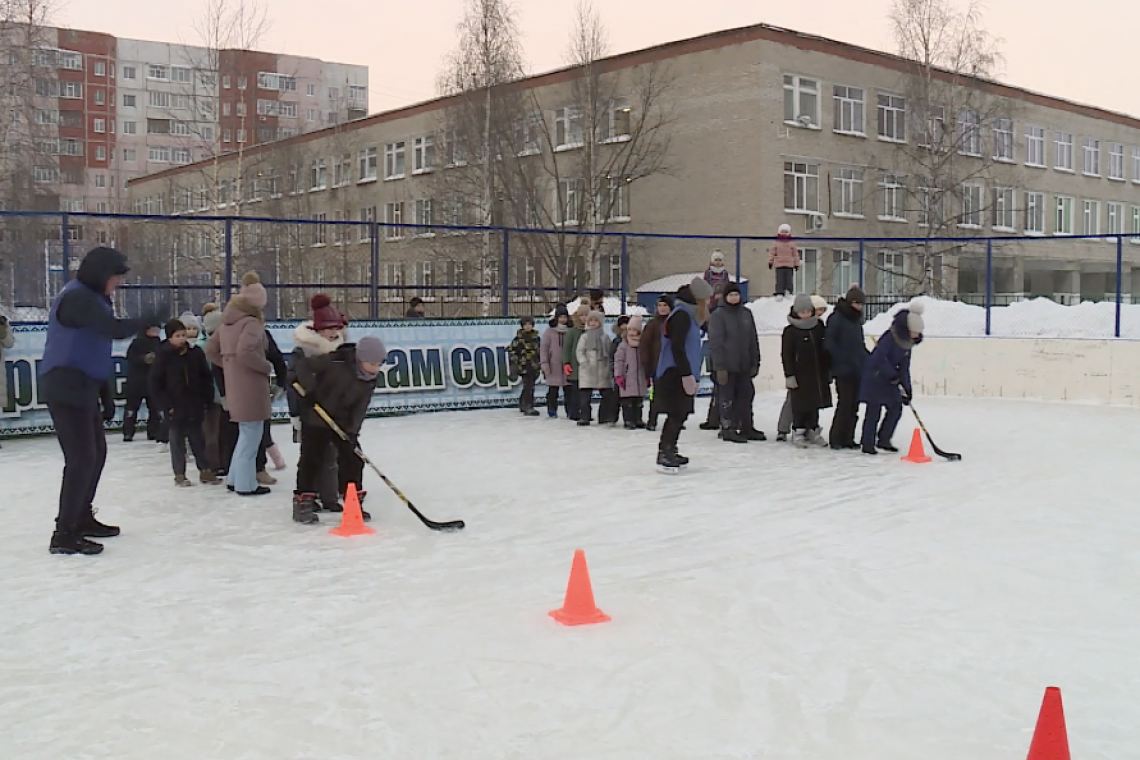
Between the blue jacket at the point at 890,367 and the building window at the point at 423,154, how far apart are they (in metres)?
33.7

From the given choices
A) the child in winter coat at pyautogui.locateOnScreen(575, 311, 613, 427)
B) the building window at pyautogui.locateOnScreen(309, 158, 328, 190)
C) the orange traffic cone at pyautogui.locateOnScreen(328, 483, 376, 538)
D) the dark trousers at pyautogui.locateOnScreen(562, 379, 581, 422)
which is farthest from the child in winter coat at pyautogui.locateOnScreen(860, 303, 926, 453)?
the building window at pyautogui.locateOnScreen(309, 158, 328, 190)

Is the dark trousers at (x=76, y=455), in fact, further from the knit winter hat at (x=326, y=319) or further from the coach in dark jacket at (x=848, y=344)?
the coach in dark jacket at (x=848, y=344)

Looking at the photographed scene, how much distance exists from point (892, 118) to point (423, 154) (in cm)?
1815

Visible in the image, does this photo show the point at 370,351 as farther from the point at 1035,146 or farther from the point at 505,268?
the point at 1035,146

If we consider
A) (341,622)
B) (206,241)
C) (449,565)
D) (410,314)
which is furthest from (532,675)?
(206,241)

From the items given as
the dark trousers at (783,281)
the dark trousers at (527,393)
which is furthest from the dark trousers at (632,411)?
the dark trousers at (783,281)

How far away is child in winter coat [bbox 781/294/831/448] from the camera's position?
11062 mm

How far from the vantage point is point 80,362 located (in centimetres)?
618

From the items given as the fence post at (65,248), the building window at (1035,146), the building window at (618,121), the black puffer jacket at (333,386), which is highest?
the building window at (1035,146)

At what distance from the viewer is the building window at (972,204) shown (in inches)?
1503

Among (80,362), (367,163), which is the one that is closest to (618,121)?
(367,163)

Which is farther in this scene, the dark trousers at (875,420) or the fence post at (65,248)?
the fence post at (65,248)

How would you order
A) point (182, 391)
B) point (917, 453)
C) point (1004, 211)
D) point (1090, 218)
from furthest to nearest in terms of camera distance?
point (1090, 218), point (1004, 211), point (917, 453), point (182, 391)

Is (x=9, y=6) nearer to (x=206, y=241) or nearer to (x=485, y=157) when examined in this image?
(x=206, y=241)
